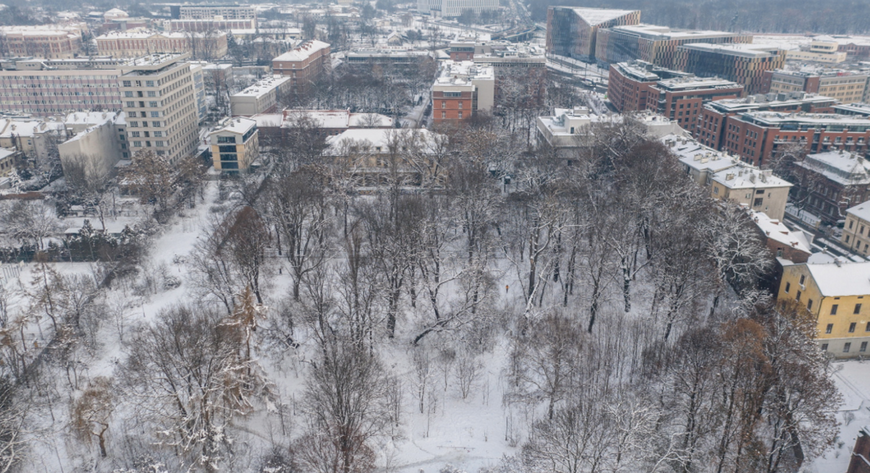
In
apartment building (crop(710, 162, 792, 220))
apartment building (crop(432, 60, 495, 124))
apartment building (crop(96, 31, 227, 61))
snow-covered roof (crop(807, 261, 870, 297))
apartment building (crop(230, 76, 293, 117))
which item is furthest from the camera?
apartment building (crop(96, 31, 227, 61))

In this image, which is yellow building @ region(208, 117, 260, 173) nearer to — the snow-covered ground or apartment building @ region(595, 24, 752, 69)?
the snow-covered ground

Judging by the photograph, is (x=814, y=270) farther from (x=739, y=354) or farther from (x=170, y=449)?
(x=170, y=449)

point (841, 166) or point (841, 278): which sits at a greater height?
point (841, 166)

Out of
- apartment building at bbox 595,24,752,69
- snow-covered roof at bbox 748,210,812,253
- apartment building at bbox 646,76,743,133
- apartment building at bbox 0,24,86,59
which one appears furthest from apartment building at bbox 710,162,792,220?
apartment building at bbox 0,24,86,59

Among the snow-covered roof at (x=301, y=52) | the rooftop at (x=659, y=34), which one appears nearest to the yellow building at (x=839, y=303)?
the snow-covered roof at (x=301, y=52)

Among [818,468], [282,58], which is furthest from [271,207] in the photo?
[282,58]

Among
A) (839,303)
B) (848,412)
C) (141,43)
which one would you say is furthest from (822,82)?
(141,43)

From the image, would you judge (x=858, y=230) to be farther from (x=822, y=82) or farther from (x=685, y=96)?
(x=822, y=82)

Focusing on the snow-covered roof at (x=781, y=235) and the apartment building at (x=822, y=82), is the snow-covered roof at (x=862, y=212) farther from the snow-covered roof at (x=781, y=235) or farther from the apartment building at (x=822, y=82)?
the apartment building at (x=822, y=82)
